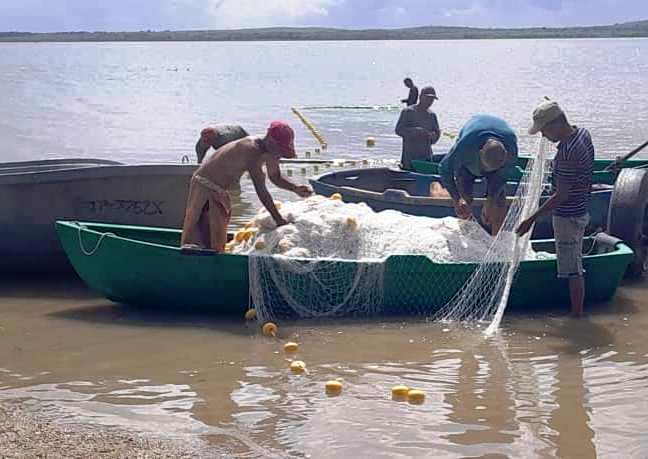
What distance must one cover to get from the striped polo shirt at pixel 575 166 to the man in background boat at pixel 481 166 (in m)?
0.95

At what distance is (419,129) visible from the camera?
42.5 ft

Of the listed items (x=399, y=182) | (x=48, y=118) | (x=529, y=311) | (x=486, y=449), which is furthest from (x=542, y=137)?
(x=48, y=118)

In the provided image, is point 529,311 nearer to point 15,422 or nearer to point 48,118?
point 15,422

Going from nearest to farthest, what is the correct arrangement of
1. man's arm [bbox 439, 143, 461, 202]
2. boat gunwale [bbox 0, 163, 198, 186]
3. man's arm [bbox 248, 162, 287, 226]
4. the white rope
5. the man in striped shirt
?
the man in striped shirt → man's arm [bbox 248, 162, 287, 226] → the white rope → man's arm [bbox 439, 143, 461, 202] → boat gunwale [bbox 0, 163, 198, 186]

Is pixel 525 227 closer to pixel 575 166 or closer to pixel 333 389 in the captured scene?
pixel 575 166

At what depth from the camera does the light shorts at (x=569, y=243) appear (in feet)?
27.0

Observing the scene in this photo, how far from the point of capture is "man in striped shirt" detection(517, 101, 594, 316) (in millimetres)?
7961

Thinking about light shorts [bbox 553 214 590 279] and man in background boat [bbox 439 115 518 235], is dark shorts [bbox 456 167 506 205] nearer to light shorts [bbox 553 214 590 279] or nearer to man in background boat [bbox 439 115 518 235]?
man in background boat [bbox 439 115 518 235]

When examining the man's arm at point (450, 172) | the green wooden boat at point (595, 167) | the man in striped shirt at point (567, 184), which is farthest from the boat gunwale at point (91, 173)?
→ the man in striped shirt at point (567, 184)

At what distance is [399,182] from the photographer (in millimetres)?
12922

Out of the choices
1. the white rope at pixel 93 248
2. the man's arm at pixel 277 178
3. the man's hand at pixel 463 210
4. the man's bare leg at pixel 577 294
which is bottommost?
the man's bare leg at pixel 577 294

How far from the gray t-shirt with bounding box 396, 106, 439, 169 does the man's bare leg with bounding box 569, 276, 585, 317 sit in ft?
15.5

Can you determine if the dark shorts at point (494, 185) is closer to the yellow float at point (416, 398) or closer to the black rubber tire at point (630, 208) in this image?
the black rubber tire at point (630, 208)

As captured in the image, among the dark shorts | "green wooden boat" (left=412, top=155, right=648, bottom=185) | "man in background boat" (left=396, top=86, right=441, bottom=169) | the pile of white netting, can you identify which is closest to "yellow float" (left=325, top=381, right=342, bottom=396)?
the pile of white netting
